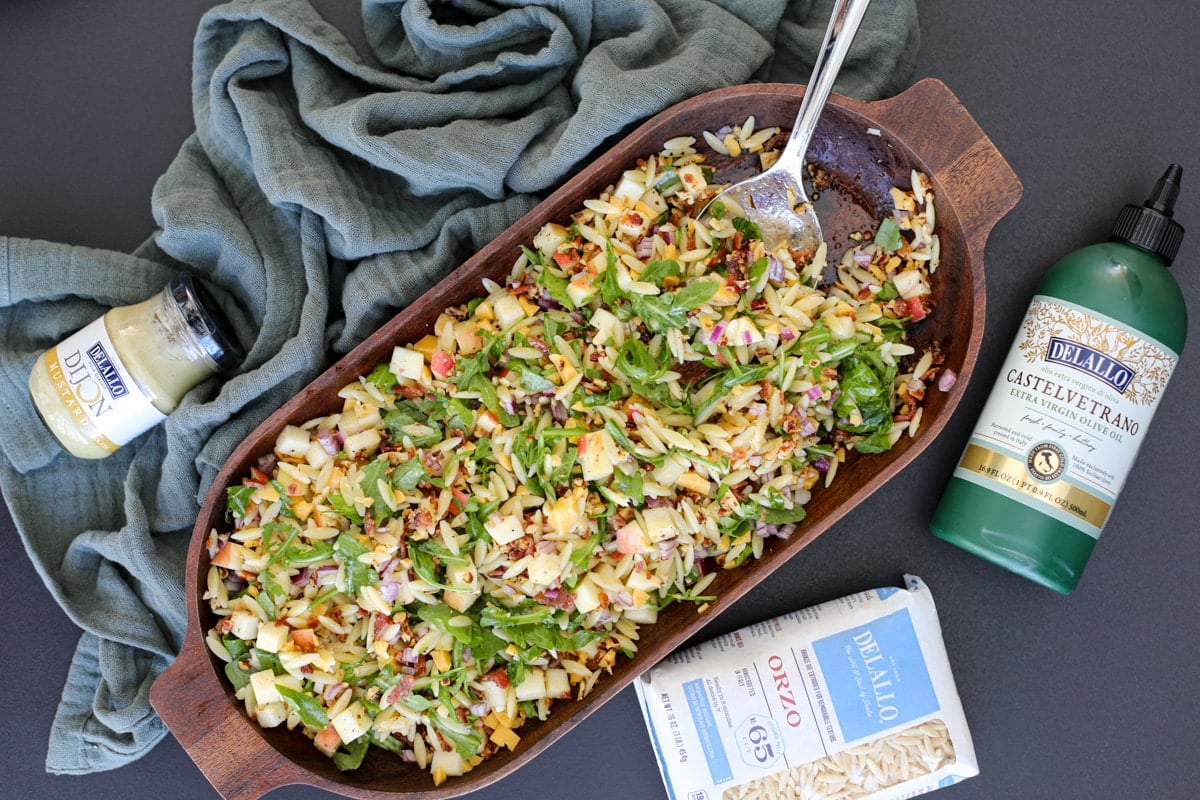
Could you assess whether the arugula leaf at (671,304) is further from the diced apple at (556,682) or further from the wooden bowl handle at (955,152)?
the diced apple at (556,682)

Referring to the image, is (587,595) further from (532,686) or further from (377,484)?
(377,484)

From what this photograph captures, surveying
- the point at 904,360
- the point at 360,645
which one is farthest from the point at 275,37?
the point at 904,360

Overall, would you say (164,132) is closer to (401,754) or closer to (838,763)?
(401,754)

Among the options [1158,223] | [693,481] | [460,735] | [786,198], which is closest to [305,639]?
[460,735]

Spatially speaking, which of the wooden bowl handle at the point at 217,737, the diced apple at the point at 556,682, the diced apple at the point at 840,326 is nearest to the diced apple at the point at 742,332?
the diced apple at the point at 840,326

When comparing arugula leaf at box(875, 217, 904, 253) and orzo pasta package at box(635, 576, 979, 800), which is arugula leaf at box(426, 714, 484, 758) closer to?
orzo pasta package at box(635, 576, 979, 800)
